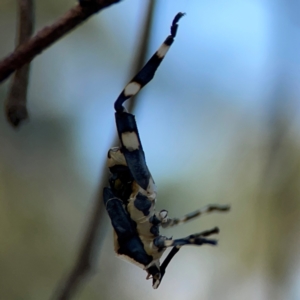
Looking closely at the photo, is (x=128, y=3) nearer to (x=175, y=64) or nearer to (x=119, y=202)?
(x=175, y=64)

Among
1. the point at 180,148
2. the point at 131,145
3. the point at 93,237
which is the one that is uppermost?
the point at 180,148

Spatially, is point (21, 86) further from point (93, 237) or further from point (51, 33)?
point (93, 237)

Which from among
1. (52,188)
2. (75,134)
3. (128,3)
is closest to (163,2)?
(128,3)

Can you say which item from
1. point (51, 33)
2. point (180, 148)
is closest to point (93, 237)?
point (180, 148)

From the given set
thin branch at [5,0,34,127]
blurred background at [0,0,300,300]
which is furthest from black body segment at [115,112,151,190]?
blurred background at [0,0,300,300]

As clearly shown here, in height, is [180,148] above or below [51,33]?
above

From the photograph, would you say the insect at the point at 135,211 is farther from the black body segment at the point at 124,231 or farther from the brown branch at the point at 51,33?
the brown branch at the point at 51,33

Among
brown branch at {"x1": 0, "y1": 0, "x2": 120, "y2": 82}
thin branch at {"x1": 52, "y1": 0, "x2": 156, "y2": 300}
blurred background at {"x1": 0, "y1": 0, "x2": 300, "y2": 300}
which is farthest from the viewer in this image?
blurred background at {"x1": 0, "y1": 0, "x2": 300, "y2": 300}

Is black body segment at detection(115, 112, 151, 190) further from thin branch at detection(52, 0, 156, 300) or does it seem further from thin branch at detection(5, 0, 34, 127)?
thin branch at detection(52, 0, 156, 300)

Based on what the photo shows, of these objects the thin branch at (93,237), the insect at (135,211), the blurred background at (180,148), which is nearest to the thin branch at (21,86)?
the insect at (135,211)
